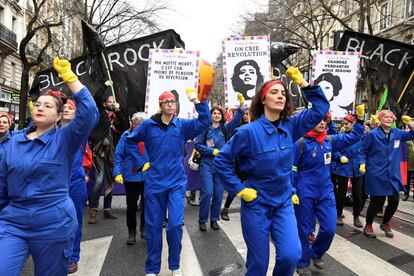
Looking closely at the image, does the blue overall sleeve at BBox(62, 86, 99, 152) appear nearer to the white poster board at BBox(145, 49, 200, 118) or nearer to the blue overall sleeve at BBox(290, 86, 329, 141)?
the blue overall sleeve at BBox(290, 86, 329, 141)

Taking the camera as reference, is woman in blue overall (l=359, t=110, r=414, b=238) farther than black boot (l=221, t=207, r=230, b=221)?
No

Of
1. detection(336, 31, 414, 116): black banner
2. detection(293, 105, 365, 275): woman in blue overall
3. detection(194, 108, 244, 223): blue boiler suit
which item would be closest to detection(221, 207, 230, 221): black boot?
detection(194, 108, 244, 223): blue boiler suit

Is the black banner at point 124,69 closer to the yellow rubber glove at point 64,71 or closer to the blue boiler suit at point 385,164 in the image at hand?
the blue boiler suit at point 385,164

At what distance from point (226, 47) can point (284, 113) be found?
11.8 ft

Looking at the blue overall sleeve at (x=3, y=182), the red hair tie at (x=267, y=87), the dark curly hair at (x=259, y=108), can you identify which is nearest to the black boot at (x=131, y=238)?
the dark curly hair at (x=259, y=108)

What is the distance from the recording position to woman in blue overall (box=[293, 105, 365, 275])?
175 inches

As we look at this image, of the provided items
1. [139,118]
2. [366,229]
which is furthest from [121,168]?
[366,229]

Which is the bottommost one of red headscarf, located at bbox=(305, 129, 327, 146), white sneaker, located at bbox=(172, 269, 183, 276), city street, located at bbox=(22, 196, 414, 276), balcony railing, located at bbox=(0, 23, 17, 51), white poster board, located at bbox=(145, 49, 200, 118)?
city street, located at bbox=(22, 196, 414, 276)

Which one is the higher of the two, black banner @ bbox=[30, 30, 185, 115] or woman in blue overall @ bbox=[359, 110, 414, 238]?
black banner @ bbox=[30, 30, 185, 115]

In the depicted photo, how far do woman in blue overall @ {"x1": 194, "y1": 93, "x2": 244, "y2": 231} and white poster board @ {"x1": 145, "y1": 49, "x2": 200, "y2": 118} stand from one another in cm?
68

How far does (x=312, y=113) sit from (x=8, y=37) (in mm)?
35608

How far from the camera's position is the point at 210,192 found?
6.52 metres

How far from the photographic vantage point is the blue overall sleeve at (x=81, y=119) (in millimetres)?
2715

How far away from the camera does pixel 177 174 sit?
4.50m
